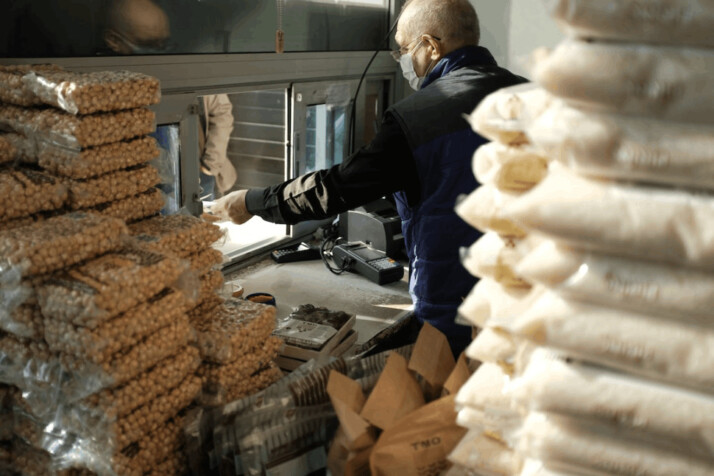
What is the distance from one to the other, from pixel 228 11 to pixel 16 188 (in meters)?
1.44

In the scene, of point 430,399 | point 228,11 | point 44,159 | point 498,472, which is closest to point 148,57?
point 228,11

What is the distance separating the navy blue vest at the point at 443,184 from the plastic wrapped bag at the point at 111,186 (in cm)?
81

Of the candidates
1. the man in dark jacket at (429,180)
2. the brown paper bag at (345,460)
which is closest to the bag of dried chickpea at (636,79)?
the brown paper bag at (345,460)

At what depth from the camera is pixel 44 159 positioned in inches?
62.6

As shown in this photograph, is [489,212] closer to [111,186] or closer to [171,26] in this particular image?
[111,186]

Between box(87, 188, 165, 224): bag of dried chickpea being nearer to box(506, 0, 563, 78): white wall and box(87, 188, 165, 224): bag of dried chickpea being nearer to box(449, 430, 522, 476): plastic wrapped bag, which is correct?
box(449, 430, 522, 476): plastic wrapped bag

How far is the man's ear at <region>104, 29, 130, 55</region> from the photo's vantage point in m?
2.13

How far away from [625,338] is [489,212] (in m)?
0.27

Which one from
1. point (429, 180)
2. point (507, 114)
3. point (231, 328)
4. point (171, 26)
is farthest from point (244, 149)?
point (507, 114)

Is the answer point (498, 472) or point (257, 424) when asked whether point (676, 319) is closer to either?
point (498, 472)

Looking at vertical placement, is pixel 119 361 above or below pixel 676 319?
below

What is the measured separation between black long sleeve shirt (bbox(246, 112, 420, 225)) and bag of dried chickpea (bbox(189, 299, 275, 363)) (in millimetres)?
541

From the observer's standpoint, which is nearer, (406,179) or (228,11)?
(406,179)

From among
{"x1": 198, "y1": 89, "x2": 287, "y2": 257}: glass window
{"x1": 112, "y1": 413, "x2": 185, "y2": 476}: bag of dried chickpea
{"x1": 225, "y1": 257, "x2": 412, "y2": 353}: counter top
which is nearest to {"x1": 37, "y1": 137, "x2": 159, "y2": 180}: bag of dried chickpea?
{"x1": 112, "y1": 413, "x2": 185, "y2": 476}: bag of dried chickpea
